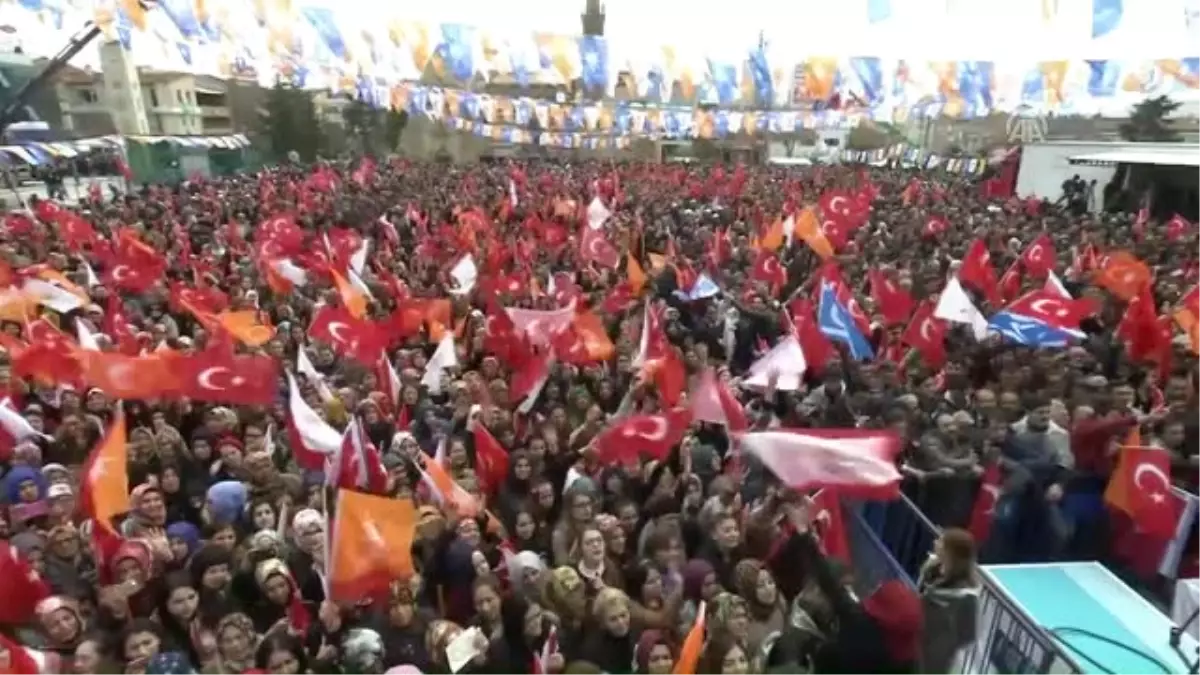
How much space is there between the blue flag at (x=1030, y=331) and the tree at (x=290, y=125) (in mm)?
44622

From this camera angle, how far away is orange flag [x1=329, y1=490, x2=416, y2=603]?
15.0ft

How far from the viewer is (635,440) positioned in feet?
20.7

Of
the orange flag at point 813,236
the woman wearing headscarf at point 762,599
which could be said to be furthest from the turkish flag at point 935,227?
the woman wearing headscarf at point 762,599

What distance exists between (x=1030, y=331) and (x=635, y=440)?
14.9 ft

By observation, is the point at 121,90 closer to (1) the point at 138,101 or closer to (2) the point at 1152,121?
(1) the point at 138,101

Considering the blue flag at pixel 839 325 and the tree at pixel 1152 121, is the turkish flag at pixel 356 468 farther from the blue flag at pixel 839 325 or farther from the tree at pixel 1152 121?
the tree at pixel 1152 121

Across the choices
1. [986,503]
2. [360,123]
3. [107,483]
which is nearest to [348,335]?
[107,483]

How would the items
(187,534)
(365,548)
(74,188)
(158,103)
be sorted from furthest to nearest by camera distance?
(158,103), (74,188), (187,534), (365,548)

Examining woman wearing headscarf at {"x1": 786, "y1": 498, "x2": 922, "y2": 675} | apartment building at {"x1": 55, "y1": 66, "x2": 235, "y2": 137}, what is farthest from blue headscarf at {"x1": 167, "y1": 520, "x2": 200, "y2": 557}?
apartment building at {"x1": 55, "y1": 66, "x2": 235, "y2": 137}

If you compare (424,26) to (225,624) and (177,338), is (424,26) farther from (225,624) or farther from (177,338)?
(225,624)

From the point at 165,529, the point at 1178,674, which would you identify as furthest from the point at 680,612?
the point at 165,529

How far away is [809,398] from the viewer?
25.1 feet

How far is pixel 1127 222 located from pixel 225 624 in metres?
17.1

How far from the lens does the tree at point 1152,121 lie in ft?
136
